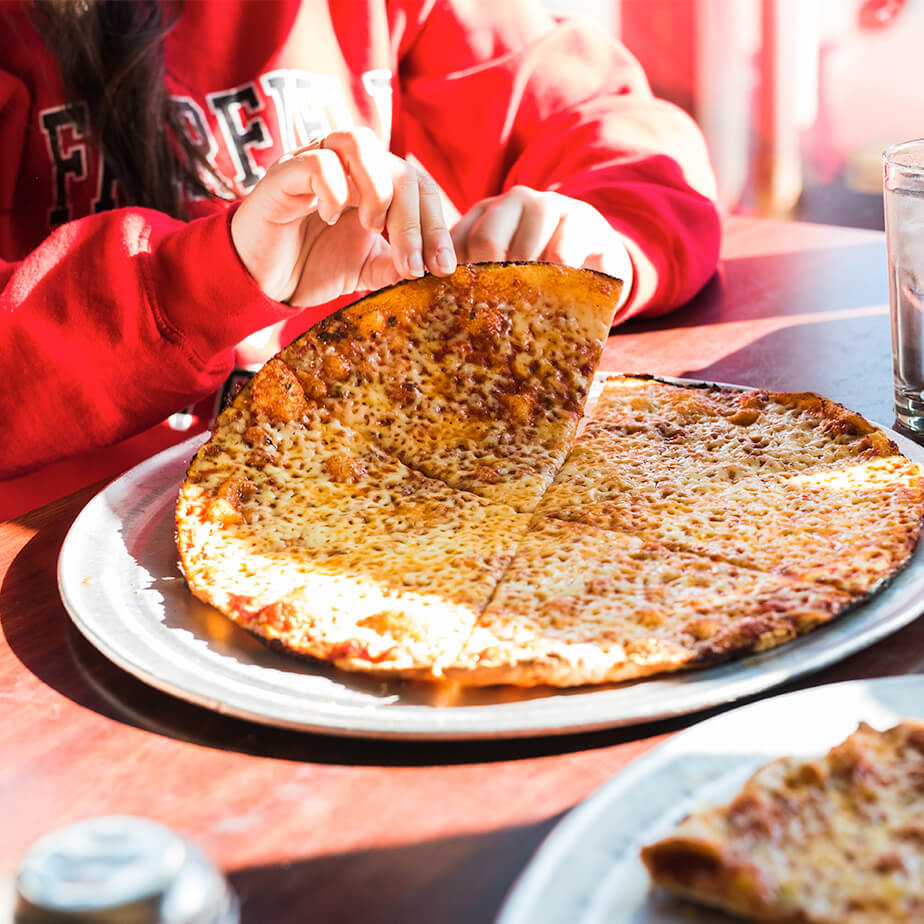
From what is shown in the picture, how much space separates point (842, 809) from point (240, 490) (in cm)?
56

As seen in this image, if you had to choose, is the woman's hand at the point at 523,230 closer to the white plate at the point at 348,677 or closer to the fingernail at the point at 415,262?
the fingernail at the point at 415,262

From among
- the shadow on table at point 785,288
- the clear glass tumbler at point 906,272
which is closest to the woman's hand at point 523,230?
the shadow on table at point 785,288

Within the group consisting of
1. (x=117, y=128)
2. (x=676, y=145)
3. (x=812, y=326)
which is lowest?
(x=812, y=326)

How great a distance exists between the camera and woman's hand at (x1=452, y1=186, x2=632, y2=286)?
112 centimetres

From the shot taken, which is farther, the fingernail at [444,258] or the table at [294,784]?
the fingernail at [444,258]

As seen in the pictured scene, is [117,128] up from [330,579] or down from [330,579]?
up

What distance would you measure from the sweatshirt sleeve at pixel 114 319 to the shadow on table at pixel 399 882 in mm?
747

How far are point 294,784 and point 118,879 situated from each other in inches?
8.6

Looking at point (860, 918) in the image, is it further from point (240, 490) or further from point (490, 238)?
point (490, 238)

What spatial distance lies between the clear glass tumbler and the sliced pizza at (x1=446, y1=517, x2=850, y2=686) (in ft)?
1.24

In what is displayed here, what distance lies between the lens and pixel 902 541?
72cm

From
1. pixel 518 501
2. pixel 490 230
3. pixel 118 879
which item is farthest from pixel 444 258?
pixel 118 879

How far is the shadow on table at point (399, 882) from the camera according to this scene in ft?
1.56

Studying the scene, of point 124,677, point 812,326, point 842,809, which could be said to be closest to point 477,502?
point 124,677
